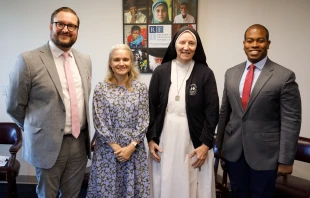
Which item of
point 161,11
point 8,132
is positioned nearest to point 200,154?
point 161,11

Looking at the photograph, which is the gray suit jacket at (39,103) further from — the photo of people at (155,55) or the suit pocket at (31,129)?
the photo of people at (155,55)

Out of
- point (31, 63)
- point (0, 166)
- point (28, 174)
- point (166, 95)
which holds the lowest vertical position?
point (28, 174)

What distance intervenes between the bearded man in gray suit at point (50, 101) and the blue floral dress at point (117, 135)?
0.15 meters

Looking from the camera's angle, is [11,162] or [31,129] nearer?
[31,129]

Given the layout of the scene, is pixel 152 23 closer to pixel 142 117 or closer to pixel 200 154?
pixel 142 117

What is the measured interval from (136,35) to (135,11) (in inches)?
11.1

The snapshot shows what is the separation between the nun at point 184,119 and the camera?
2.05m

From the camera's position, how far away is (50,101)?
1815mm

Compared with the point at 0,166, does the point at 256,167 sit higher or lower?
higher

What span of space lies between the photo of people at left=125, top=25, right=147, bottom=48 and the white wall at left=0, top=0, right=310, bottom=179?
10 centimetres

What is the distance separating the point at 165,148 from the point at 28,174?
2.40 meters

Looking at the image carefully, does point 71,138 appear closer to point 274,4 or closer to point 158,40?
point 158,40

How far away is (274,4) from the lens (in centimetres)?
306

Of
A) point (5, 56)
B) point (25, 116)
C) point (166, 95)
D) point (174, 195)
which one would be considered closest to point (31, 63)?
point (25, 116)
